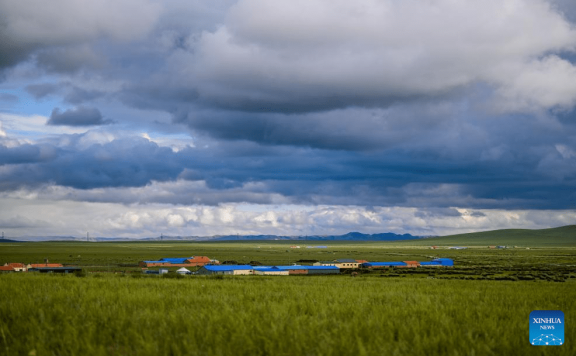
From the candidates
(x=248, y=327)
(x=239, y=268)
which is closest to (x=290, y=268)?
(x=239, y=268)

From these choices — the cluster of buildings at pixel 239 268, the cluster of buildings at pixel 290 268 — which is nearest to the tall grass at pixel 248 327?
the cluster of buildings at pixel 239 268

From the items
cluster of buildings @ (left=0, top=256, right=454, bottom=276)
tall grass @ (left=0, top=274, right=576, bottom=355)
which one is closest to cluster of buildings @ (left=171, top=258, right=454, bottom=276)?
cluster of buildings @ (left=0, top=256, right=454, bottom=276)

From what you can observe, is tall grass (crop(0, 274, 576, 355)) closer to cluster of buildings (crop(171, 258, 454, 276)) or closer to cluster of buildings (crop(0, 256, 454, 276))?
cluster of buildings (crop(0, 256, 454, 276))

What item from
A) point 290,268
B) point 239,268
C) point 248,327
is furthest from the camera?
point 290,268

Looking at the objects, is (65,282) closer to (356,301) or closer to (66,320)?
(66,320)

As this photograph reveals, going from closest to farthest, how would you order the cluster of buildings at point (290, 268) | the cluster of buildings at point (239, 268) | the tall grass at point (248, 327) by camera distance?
the tall grass at point (248, 327), the cluster of buildings at point (239, 268), the cluster of buildings at point (290, 268)

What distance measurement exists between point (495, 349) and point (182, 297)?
7575 millimetres

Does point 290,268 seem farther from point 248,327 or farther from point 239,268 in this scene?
point 248,327

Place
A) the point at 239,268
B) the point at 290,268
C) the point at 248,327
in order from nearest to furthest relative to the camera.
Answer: the point at 248,327, the point at 239,268, the point at 290,268

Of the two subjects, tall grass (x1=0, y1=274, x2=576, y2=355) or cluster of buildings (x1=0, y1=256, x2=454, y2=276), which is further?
cluster of buildings (x1=0, y1=256, x2=454, y2=276)

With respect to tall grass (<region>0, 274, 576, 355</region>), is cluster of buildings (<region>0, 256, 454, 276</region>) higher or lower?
lower

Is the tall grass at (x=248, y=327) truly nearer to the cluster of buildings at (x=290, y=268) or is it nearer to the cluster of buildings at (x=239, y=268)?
the cluster of buildings at (x=239, y=268)

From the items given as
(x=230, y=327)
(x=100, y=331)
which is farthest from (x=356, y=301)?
(x=100, y=331)

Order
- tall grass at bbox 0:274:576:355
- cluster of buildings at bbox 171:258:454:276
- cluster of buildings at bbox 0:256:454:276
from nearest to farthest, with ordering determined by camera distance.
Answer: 1. tall grass at bbox 0:274:576:355
2. cluster of buildings at bbox 0:256:454:276
3. cluster of buildings at bbox 171:258:454:276
